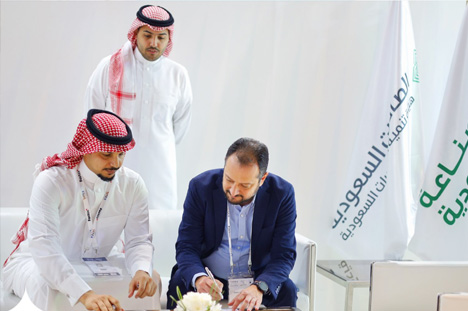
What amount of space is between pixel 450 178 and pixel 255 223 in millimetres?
1957

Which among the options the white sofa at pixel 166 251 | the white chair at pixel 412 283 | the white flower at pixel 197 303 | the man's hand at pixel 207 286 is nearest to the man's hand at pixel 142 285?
the man's hand at pixel 207 286

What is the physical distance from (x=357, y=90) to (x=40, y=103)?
2678 millimetres

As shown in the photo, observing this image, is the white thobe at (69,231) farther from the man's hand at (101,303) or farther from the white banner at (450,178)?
the white banner at (450,178)

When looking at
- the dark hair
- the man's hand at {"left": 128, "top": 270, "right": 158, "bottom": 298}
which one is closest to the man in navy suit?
the dark hair

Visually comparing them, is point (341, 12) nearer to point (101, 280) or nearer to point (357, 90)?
point (357, 90)

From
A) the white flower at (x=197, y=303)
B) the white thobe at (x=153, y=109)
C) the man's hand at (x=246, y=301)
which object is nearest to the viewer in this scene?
the white flower at (x=197, y=303)

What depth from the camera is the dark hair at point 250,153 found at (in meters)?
3.56

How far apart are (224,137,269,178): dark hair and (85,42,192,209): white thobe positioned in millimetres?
1535

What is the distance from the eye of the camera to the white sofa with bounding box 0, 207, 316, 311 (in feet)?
13.4

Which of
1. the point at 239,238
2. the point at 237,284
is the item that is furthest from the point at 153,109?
the point at 237,284

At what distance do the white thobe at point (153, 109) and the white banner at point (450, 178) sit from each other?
6.21 ft

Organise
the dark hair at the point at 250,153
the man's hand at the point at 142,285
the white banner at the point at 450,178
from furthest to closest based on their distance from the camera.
Answer: the white banner at the point at 450,178, the dark hair at the point at 250,153, the man's hand at the point at 142,285

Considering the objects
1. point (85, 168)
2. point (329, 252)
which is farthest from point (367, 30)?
point (85, 168)

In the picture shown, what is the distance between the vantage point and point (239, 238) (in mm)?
3928
